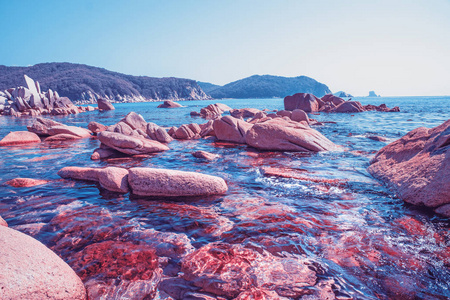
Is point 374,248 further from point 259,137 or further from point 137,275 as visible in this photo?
point 259,137

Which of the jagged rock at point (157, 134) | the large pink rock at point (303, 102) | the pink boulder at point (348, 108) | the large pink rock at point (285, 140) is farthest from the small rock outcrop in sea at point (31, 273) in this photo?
the pink boulder at point (348, 108)

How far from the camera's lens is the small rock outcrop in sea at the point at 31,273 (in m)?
2.17

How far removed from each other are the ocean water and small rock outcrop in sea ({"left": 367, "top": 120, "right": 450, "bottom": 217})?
0.82 feet

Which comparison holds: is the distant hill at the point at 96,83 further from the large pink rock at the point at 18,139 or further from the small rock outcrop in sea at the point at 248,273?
the small rock outcrop in sea at the point at 248,273

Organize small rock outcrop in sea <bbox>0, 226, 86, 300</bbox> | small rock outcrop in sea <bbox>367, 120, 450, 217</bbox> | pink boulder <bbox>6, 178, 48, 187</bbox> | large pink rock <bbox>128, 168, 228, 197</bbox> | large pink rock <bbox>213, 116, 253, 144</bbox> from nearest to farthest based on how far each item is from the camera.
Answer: small rock outcrop in sea <bbox>0, 226, 86, 300</bbox>, small rock outcrop in sea <bbox>367, 120, 450, 217</bbox>, large pink rock <bbox>128, 168, 228, 197</bbox>, pink boulder <bbox>6, 178, 48, 187</bbox>, large pink rock <bbox>213, 116, 253, 144</bbox>

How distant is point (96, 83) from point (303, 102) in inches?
4836

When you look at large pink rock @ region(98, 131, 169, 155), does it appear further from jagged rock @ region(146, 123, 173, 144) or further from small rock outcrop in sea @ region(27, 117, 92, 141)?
small rock outcrop in sea @ region(27, 117, 92, 141)

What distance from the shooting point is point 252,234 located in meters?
3.69

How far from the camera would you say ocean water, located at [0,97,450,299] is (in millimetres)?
2688

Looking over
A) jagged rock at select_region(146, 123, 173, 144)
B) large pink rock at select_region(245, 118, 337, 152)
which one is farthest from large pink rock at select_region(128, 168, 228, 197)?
jagged rock at select_region(146, 123, 173, 144)

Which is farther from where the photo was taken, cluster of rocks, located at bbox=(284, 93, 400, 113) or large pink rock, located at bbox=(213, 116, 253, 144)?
cluster of rocks, located at bbox=(284, 93, 400, 113)

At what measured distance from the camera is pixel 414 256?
3.13 m

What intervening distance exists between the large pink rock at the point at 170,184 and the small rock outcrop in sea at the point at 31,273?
261 centimetres

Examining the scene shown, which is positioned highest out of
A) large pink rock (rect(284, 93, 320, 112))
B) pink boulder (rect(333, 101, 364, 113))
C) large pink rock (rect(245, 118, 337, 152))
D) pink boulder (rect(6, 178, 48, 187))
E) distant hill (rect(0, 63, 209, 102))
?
distant hill (rect(0, 63, 209, 102))
